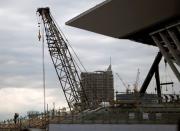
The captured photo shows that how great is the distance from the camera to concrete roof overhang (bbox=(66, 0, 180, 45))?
35656 mm

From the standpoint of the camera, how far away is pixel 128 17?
39.1 m

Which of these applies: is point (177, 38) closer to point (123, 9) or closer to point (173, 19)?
point (173, 19)

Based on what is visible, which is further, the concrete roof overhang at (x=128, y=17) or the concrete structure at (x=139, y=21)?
the concrete structure at (x=139, y=21)

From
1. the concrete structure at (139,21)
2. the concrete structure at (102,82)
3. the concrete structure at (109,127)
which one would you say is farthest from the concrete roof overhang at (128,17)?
the concrete structure at (102,82)

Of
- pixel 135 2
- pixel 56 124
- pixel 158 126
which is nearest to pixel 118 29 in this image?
pixel 135 2

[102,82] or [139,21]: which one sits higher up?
[102,82]

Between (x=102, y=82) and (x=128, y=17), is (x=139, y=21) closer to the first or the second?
(x=128, y=17)

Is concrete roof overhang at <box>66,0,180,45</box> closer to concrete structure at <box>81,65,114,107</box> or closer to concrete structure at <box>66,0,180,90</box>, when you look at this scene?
concrete structure at <box>66,0,180,90</box>

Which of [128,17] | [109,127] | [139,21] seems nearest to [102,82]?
[109,127]

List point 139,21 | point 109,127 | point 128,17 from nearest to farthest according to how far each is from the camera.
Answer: point 128,17, point 139,21, point 109,127

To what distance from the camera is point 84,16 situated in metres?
39.6

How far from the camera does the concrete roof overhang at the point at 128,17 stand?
35656 mm

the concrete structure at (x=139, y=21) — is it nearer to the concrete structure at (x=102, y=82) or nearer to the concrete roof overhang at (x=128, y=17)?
the concrete roof overhang at (x=128, y=17)

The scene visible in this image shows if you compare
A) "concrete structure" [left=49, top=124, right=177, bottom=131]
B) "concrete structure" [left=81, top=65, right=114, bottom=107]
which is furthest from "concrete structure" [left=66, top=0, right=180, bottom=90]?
"concrete structure" [left=81, top=65, right=114, bottom=107]
